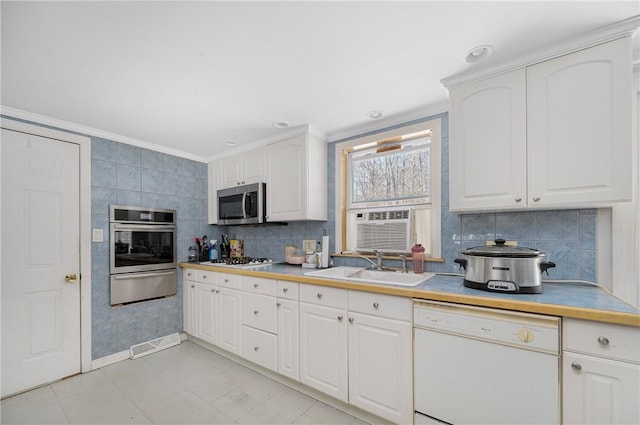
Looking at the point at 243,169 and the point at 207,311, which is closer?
the point at 207,311

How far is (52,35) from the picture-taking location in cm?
133

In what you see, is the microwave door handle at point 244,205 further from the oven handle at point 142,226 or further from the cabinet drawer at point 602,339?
the cabinet drawer at point 602,339

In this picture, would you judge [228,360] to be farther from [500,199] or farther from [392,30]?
[392,30]

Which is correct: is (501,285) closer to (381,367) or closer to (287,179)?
(381,367)

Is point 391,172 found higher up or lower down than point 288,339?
higher up

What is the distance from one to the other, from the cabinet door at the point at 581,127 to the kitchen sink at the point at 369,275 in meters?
0.87

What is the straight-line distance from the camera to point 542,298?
1343 mm

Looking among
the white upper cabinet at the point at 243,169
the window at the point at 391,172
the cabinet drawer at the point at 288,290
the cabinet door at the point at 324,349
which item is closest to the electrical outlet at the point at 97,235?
the white upper cabinet at the point at 243,169

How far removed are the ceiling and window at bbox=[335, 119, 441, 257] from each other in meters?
0.24

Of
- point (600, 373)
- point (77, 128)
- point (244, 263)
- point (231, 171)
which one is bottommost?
point (600, 373)

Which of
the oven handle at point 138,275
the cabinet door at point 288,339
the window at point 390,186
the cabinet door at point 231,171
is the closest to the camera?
the cabinet door at point 288,339

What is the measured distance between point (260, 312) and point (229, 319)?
0.49m

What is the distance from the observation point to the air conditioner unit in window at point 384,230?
7.48 ft

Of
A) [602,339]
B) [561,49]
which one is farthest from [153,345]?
[561,49]
